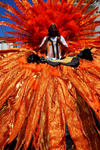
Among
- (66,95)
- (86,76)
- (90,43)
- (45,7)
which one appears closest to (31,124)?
(66,95)

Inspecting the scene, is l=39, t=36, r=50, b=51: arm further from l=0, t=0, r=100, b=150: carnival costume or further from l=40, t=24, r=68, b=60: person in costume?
l=0, t=0, r=100, b=150: carnival costume

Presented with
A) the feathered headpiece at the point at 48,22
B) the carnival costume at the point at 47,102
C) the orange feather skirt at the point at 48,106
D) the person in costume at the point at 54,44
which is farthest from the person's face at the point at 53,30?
the orange feather skirt at the point at 48,106

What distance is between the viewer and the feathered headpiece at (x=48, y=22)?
5.28 feet

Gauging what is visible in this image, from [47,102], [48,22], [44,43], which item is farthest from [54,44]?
[47,102]

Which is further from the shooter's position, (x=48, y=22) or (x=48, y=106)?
(x=48, y=22)

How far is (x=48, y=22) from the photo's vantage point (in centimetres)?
164

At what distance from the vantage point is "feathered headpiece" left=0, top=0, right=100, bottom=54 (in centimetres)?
161

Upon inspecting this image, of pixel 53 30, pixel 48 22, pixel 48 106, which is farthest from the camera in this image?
pixel 48 22

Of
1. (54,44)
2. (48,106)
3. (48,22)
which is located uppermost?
(48,22)

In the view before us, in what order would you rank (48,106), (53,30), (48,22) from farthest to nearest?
1. (48,22)
2. (53,30)
3. (48,106)

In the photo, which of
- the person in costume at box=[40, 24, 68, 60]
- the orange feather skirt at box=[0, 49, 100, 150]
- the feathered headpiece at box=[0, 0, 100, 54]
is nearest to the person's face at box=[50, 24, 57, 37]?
the person in costume at box=[40, 24, 68, 60]

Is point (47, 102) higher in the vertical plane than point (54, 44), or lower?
lower

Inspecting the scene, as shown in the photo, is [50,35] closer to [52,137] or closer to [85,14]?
[85,14]

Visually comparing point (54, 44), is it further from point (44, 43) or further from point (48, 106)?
point (48, 106)
